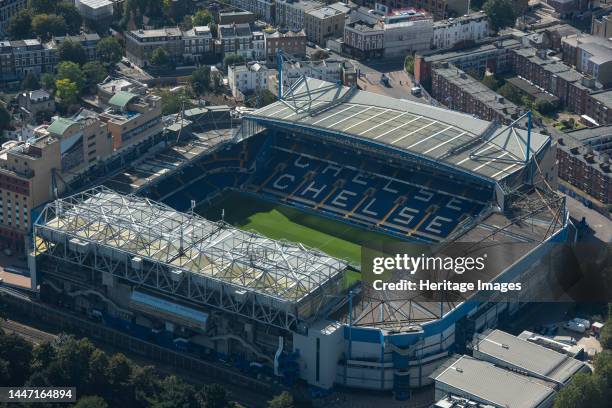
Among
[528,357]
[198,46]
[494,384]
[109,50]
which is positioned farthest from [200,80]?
[494,384]

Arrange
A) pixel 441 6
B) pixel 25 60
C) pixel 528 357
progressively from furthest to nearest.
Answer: pixel 441 6
pixel 25 60
pixel 528 357

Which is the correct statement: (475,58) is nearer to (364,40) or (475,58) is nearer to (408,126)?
(364,40)

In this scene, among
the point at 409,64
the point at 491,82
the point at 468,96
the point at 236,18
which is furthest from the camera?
the point at 236,18

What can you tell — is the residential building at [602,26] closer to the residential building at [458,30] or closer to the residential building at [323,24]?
the residential building at [458,30]

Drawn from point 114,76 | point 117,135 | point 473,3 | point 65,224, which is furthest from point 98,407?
point 473,3

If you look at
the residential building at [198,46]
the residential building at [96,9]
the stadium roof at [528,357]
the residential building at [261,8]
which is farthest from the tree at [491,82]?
the stadium roof at [528,357]

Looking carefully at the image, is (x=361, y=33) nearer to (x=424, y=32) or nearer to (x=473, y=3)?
(x=424, y=32)

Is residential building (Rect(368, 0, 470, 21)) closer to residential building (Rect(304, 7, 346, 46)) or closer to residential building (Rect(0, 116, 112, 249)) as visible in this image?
residential building (Rect(304, 7, 346, 46))
